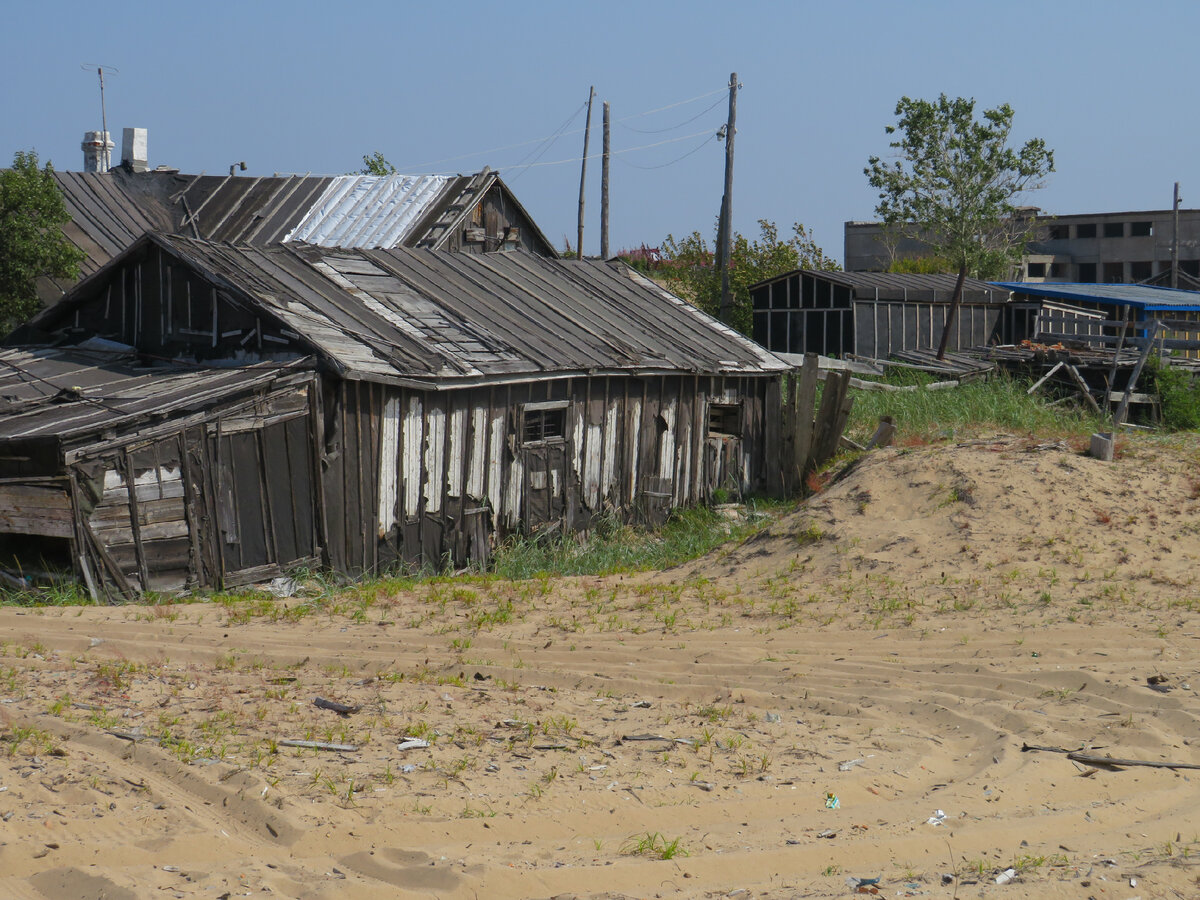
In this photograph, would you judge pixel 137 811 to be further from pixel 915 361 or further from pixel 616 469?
pixel 915 361

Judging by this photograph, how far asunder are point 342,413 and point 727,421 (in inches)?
304

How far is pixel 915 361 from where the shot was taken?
27469mm

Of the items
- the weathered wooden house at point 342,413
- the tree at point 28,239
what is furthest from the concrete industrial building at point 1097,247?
the tree at point 28,239

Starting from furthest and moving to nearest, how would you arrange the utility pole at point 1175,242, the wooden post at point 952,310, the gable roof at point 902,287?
the utility pole at point 1175,242, the gable roof at point 902,287, the wooden post at point 952,310

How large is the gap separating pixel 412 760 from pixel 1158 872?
354 centimetres

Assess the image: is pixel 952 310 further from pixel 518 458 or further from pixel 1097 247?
pixel 1097 247

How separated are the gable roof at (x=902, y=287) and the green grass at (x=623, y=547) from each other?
1376 centimetres

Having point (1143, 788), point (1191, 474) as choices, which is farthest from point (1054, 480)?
point (1143, 788)

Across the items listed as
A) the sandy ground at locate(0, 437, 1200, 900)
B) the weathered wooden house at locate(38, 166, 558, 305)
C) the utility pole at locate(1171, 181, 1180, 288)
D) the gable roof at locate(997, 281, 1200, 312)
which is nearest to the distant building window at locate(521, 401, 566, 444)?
the sandy ground at locate(0, 437, 1200, 900)

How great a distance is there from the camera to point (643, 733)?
6.71 meters

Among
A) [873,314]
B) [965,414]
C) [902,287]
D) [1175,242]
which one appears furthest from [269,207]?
[1175,242]

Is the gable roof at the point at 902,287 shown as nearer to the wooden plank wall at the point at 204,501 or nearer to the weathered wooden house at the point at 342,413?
the weathered wooden house at the point at 342,413

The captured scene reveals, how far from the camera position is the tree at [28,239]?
1911 centimetres

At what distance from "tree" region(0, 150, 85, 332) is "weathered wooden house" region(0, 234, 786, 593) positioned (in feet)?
14.2
